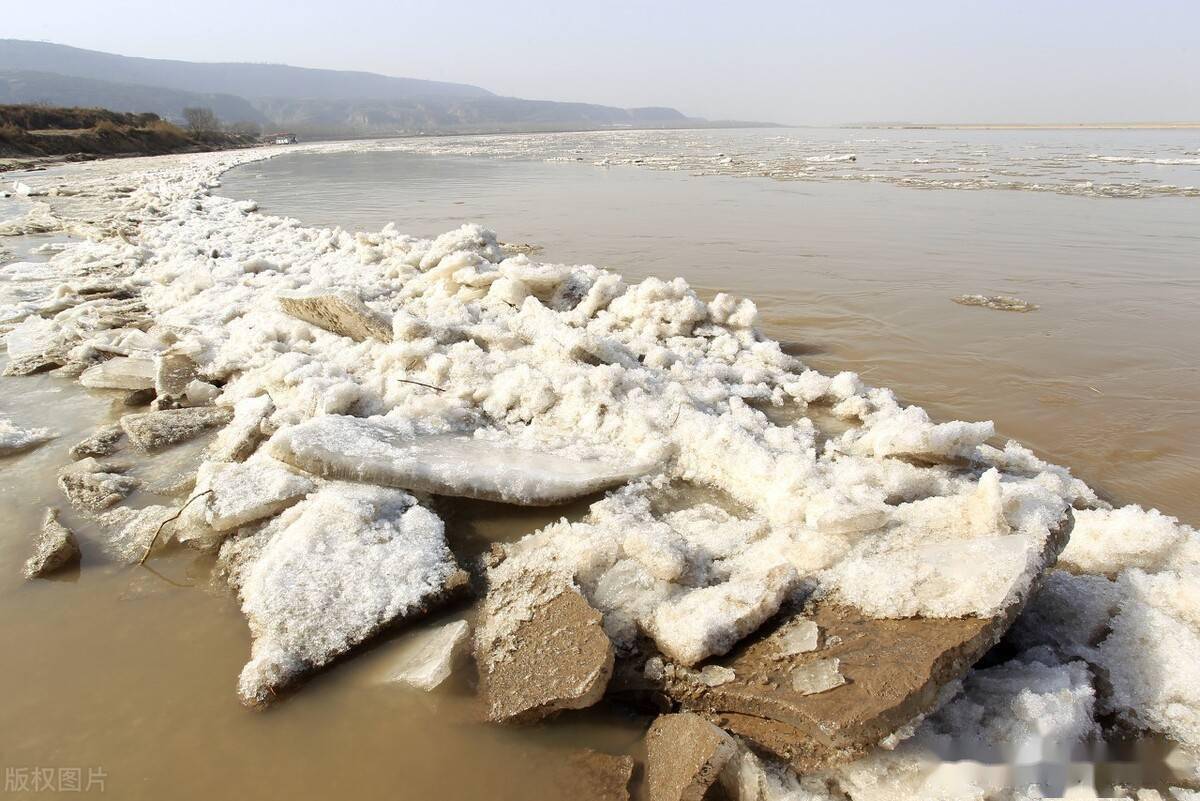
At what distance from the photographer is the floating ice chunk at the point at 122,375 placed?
3320 millimetres

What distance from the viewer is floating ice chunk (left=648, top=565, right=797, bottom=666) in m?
1.54

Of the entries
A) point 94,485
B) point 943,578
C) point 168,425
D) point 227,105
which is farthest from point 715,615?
point 227,105

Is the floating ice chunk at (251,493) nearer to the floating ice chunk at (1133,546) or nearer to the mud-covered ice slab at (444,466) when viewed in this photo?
the mud-covered ice slab at (444,466)

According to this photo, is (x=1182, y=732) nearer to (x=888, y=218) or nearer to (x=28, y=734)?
(x=28, y=734)

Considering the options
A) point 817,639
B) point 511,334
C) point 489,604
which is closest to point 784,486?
point 817,639

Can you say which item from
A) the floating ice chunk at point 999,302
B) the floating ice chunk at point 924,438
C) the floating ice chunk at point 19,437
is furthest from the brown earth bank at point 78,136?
the floating ice chunk at point 924,438

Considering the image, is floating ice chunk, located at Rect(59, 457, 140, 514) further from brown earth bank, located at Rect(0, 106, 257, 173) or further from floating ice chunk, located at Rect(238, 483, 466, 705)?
brown earth bank, located at Rect(0, 106, 257, 173)

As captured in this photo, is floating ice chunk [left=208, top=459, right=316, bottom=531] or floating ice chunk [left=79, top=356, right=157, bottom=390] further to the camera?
floating ice chunk [left=79, top=356, right=157, bottom=390]

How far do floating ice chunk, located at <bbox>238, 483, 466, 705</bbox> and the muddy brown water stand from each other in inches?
2.9

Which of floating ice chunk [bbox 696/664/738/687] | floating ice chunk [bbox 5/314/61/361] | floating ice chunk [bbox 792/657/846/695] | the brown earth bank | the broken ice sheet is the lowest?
the broken ice sheet

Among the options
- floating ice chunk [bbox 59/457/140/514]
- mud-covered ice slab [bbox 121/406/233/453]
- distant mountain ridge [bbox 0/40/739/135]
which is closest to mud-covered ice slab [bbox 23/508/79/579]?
→ floating ice chunk [bbox 59/457/140/514]

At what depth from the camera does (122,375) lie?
132 inches

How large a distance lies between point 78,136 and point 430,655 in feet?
131

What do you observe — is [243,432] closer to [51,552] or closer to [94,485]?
[94,485]
